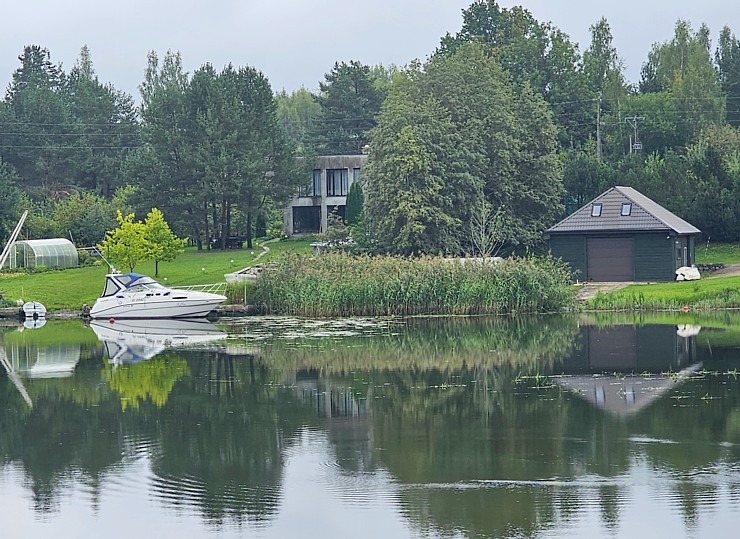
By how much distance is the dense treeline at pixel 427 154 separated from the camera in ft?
191

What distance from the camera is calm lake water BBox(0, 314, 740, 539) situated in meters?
16.8

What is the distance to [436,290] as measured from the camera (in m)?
45.2

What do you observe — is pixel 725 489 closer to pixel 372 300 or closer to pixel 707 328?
pixel 707 328

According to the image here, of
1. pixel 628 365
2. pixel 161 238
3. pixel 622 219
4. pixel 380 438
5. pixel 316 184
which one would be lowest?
pixel 380 438

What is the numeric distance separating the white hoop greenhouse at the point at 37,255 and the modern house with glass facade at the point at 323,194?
16.9 metres

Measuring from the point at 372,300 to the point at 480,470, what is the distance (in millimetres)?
26447

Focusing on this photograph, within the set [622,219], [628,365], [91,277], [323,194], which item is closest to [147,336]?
[91,277]

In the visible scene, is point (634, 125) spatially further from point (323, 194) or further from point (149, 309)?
point (149, 309)

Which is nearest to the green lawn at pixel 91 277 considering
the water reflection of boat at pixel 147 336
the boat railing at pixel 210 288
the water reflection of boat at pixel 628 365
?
the boat railing at pixel 210 288

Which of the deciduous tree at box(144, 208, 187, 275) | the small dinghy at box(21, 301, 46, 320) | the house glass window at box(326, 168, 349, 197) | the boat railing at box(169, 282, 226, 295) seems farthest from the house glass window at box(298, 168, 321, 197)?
the small dinghy at box(21, 301, 46, 320)

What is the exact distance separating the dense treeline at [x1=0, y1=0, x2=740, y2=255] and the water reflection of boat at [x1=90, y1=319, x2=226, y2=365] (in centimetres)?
1333

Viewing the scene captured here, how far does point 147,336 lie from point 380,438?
71.3 feet

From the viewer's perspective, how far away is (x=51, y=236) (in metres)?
68.6

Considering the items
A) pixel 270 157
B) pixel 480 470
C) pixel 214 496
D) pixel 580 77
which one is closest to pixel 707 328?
pixel 480 470
